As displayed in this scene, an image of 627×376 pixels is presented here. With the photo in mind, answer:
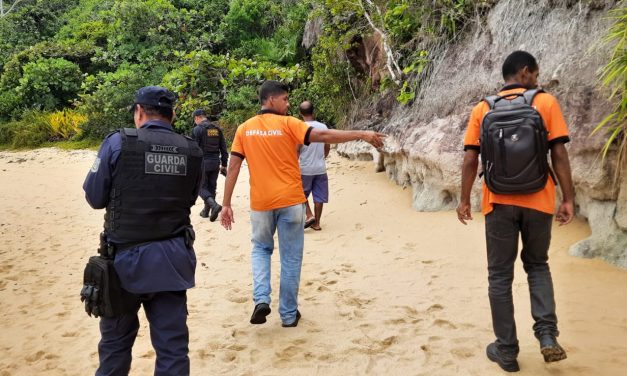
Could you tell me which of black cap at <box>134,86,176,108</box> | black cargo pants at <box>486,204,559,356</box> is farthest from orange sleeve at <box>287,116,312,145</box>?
black cargo pants at <box>486,204,559,356</box>

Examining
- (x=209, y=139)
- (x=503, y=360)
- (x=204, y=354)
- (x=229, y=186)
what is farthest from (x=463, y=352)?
(x=209, y=139)

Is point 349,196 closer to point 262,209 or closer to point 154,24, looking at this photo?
point 262,209

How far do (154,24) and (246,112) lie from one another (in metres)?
6.67

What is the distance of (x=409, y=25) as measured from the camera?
868cm

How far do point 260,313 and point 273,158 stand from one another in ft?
3.85

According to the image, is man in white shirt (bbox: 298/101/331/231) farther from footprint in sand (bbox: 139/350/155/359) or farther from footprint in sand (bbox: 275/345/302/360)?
footprint in sand (bbox: 139/350/155/359)

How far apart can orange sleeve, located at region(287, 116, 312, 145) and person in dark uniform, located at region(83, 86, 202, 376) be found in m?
1.14

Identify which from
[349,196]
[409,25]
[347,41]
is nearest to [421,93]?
[409,25]

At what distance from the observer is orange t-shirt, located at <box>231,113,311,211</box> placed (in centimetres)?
381

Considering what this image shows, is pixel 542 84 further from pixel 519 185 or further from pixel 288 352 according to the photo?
pixel 288 352

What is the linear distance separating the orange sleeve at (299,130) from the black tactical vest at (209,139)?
4.26 metres

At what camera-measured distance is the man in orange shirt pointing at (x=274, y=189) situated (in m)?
3.82

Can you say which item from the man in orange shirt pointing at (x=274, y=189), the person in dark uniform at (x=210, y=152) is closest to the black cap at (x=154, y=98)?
the man in orange shirt pointing at (x=274, y=189)

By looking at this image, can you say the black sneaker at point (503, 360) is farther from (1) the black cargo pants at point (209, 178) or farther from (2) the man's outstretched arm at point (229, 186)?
(1) the black cargo pants at point (209, 178)
